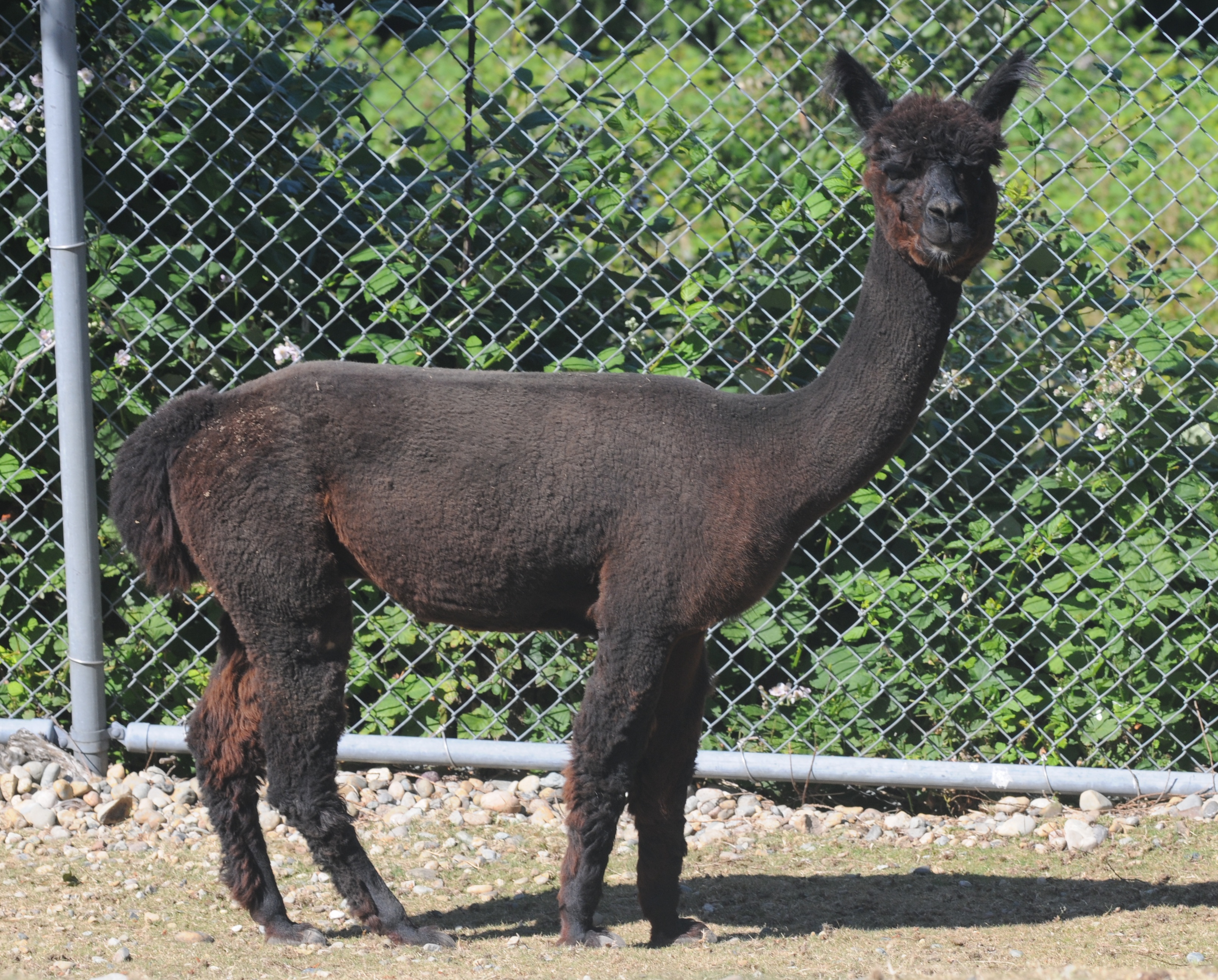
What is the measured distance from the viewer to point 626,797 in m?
3.23

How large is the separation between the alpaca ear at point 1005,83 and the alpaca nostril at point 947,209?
1.01 ft

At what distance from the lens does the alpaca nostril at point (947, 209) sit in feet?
8.83

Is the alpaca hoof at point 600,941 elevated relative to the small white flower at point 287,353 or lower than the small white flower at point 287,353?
lower

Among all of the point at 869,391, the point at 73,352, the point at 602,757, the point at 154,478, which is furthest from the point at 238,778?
the point at 869,391

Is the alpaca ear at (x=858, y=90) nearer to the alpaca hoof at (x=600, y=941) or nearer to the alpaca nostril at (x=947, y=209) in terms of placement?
the alpaca nostril at (x=947, y=209)

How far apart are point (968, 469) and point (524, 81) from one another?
6.48 ft

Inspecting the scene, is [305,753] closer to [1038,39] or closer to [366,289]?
[366,289]

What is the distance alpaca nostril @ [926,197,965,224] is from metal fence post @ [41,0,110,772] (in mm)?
2566

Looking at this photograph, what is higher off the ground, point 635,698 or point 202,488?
point 635,698

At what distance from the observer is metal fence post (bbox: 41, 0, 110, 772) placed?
374 centimetres

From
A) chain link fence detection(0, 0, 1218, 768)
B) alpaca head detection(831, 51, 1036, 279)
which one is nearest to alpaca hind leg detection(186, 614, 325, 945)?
chain link fence detection(0, 0, 1218, 768)

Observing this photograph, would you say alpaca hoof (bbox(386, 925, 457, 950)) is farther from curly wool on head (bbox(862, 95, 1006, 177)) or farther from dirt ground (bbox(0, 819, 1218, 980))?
curly wool on head (bbox(862, 95, 1006, 177))

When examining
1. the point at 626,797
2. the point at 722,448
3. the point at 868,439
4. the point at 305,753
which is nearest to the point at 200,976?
the point at 305,753

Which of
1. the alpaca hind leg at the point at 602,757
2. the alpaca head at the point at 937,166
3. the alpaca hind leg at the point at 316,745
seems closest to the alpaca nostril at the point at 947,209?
the alpaca head at the point at 937,166
